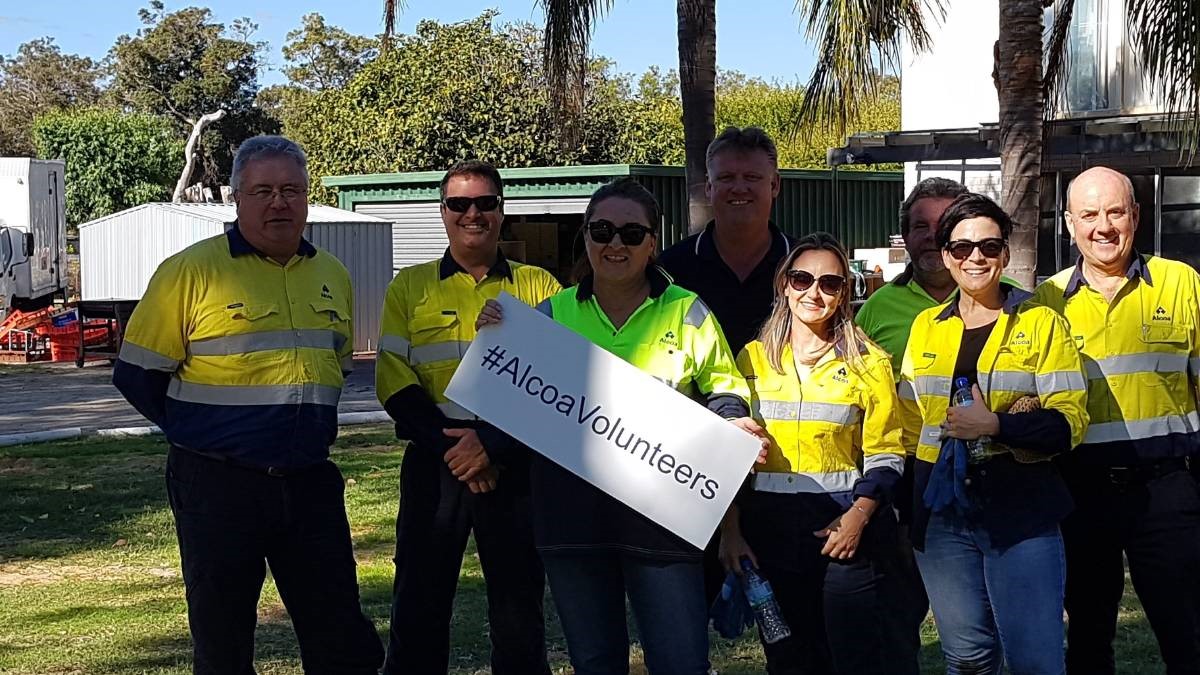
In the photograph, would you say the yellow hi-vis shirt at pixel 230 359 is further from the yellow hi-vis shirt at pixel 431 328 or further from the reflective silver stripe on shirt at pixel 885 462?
the reflective silver stripe on shirt at pixel 885 462

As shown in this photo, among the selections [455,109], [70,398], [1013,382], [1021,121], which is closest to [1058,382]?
[1013,382]

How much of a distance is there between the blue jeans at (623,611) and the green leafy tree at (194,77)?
53.6m

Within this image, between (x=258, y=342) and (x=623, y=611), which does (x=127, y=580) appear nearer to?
(x=258, y=342)

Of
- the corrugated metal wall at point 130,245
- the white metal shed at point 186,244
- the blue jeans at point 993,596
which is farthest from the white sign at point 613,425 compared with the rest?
the corrugated metal wall at point 130,245

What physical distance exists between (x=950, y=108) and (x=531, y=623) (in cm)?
1654

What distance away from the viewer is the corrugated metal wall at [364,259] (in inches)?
981

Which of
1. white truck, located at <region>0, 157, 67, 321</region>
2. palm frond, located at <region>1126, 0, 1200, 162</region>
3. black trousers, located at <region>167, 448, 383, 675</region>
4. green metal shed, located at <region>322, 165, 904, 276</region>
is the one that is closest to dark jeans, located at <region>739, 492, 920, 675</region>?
black trousers, located at <region>167, 448, 383, 675</region>

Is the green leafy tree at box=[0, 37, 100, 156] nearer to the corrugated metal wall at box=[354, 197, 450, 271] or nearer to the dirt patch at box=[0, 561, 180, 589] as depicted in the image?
the corrugated metal wall at box=[354, 197, 450, 271]

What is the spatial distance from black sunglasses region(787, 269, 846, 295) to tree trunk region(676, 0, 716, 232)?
22.7 feet

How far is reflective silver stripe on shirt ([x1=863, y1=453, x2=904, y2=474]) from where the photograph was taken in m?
4.52

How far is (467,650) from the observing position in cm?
666

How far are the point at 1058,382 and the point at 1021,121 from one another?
5749 millimetres

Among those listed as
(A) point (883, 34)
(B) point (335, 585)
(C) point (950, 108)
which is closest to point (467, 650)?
(B) point (335, 585)

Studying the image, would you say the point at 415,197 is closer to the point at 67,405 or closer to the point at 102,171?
the point at 67,405
